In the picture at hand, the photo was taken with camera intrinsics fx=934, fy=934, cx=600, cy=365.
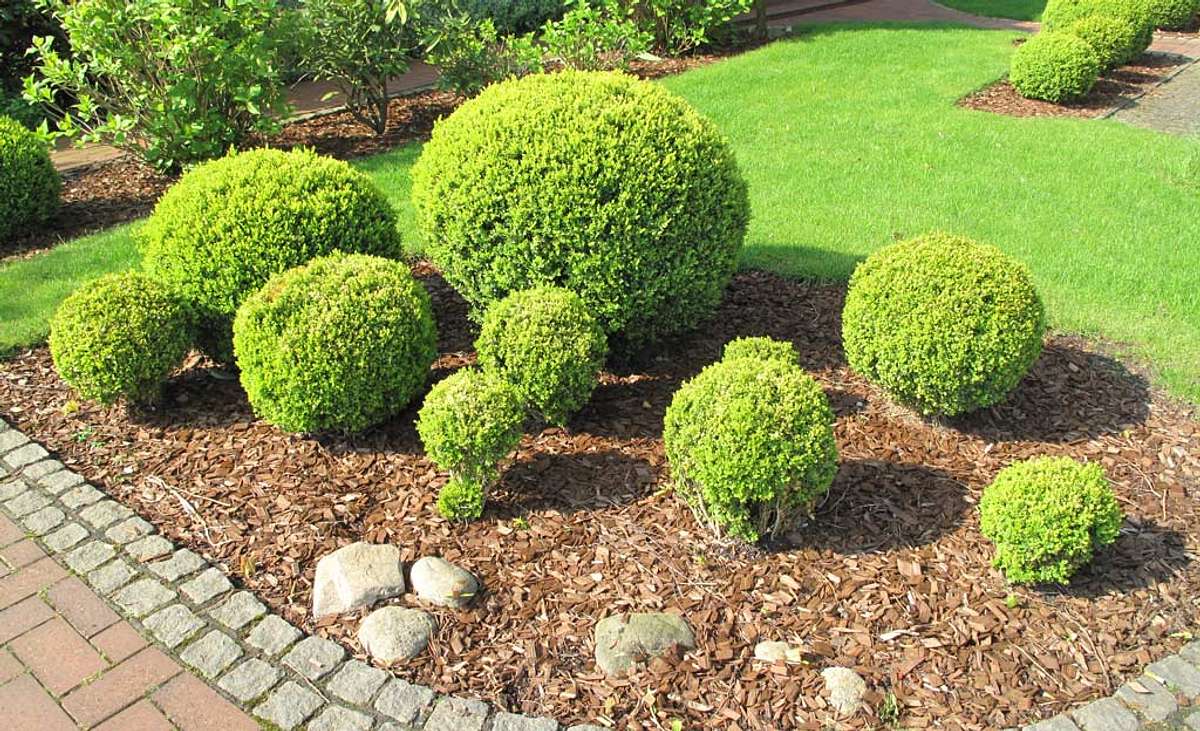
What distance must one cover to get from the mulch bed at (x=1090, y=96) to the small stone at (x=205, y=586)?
34.3 ft

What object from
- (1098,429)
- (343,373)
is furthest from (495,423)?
(1098,429)

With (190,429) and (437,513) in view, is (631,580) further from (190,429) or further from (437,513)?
(190,429)

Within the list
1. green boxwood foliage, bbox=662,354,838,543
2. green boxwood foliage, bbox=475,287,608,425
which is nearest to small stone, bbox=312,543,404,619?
green boxwood foliage, bbox=475,287,608,425

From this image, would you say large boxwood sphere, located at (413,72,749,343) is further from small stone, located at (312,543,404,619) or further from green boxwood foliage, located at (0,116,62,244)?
green boxwood foliage, located at (0,116,62,244)

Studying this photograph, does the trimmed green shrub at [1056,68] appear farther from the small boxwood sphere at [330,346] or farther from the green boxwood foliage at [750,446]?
the small boxwood sphere at [330,346]

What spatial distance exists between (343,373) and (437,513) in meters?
0.90

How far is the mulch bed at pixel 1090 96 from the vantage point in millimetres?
11570

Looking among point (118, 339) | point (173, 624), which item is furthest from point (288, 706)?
point (118, 339)

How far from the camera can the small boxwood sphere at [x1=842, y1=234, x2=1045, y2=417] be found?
190 inches

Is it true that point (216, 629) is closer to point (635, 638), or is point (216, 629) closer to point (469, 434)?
point (469, 434)

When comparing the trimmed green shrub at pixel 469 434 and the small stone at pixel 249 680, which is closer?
the small stone at pixel 249 680

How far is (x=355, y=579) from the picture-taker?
4285mm

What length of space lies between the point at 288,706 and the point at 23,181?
6.55 metres

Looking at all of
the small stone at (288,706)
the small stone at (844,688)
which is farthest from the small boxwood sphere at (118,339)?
the small stone at (844,688)
